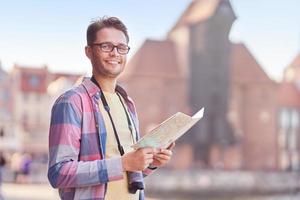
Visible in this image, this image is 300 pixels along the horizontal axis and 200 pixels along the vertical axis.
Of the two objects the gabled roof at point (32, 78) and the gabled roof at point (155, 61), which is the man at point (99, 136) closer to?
the gabled roof at point (155, 61)

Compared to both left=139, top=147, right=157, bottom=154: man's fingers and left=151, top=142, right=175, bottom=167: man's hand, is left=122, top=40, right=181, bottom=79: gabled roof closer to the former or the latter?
left=151, top=142, right=175, bottom=167: man's hand

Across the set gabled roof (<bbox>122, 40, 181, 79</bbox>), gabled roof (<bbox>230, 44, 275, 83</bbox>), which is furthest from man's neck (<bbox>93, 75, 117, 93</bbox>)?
gabled roof (<bbox>230, 44, 275, 83</bbox>)

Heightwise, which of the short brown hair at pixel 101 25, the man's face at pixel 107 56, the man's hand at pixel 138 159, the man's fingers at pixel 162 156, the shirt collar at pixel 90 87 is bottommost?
the man's fingers at pixel 162 156

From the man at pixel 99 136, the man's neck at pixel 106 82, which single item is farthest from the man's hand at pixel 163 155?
the man's neck at pixel 106 82

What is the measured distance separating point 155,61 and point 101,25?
90.6 feet

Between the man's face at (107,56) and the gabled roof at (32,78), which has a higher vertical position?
the man's face at (107,56)

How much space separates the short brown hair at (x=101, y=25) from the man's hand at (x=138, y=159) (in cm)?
25

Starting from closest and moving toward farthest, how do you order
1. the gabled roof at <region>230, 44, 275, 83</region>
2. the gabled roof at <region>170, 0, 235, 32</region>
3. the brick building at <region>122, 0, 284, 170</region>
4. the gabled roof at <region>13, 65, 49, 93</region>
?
the brick building at <region>122, 0, 284, 170</region>, the gabled roof at <region>170, 0, 235, 32</region>, the gabled roof at <region>13, 65, 49, 93</region>, the gabled roof at <region>230, 44, 275, 83</region>

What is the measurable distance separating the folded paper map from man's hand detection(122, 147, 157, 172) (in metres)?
0.01

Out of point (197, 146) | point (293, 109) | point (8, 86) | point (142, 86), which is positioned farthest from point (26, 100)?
point (293, 109)

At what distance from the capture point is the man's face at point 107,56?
4.48 feet

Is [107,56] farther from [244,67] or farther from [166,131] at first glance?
[244,67]

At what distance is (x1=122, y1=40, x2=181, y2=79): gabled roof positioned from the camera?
28300 millimetres

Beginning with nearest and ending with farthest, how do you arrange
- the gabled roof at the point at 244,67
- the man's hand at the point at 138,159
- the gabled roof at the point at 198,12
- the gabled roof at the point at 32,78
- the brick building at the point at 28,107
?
the man's hand at the point at 138,159
the brick building at the point at 28,107
the gabled roof at the point at 198,12
the gabled roof at the point at 32,78
the gabled roof at the point at 244,67
